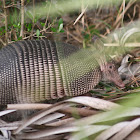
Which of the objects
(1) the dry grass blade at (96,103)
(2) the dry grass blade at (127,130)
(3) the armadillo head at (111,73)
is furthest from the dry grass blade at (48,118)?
(3) the armadillo head at (111,73)

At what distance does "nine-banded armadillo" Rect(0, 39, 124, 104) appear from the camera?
3.06m

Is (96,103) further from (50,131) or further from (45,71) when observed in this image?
(45,71)

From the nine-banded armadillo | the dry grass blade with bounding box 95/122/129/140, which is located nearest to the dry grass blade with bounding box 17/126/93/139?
the dry grass blade with bounding box 95/122/129/140

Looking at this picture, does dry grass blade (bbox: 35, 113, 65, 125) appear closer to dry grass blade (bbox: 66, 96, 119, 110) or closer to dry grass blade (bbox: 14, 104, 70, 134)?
dry grass blade (bbox: 14, 104, 70, 134)

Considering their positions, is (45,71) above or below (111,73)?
above

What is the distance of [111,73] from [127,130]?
176 cm

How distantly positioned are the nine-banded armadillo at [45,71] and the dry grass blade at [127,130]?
1.51m

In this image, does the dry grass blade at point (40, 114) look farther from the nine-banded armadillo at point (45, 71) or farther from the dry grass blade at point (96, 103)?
the nine-banded armadillo at point (45, 71)


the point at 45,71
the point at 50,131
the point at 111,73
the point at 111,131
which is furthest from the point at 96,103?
the point at 111,73

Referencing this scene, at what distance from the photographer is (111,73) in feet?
11.9

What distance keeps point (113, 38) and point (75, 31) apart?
55.6 inches

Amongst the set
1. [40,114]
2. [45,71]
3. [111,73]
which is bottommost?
[40,114]

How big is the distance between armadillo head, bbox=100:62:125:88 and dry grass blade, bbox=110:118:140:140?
5.20 feet

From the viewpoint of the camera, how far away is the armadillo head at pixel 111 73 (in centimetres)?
356
